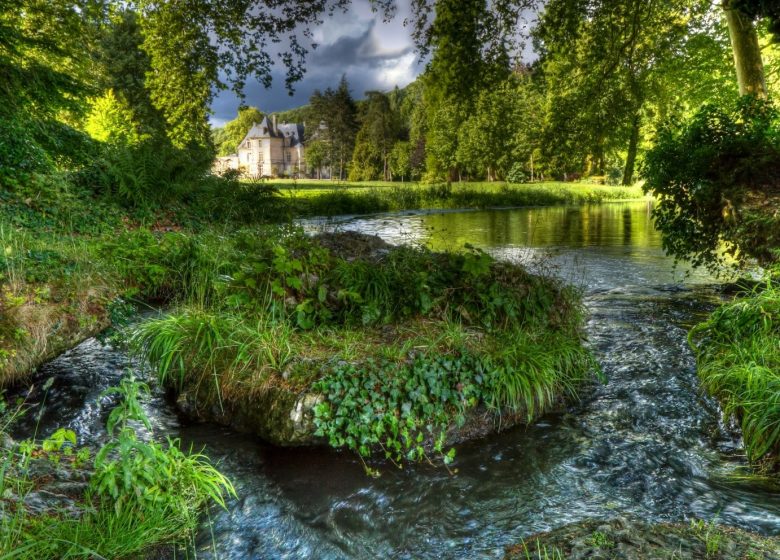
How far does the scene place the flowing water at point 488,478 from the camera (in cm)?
314

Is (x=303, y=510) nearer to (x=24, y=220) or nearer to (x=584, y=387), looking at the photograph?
(x=584, y=387)

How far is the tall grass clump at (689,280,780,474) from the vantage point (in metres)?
3.87

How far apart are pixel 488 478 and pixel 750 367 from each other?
106 inches

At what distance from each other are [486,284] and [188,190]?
965cm

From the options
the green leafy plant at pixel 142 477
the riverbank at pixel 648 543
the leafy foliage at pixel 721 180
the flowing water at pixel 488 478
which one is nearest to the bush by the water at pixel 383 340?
the flowing water at pixel 488 478

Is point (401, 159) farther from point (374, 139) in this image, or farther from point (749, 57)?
point (749, 57)

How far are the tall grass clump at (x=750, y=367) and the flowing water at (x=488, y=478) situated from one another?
20cm

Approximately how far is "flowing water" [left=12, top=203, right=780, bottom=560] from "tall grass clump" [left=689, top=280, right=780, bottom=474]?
0.20 meters

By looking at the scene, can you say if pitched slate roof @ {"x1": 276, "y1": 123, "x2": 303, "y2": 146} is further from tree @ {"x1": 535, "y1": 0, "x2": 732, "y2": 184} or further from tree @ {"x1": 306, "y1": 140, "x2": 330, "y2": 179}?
tree @ {"x1": 535, "y1": 0, "x2": 732, "y2": 184}

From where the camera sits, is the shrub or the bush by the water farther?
the shrub

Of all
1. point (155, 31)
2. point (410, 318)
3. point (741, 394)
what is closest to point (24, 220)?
point (155, 31)

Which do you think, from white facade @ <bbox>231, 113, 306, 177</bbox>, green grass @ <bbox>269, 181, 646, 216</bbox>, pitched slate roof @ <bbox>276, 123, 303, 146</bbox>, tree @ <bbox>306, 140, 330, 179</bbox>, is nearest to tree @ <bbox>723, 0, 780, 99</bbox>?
green grass @ <bbox>269, 181, 646, 216</bbox>

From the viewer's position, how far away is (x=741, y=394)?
4.35 metres

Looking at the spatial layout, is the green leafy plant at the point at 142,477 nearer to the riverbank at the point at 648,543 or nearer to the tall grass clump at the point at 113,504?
the tall grass clump at the point at 113,504
